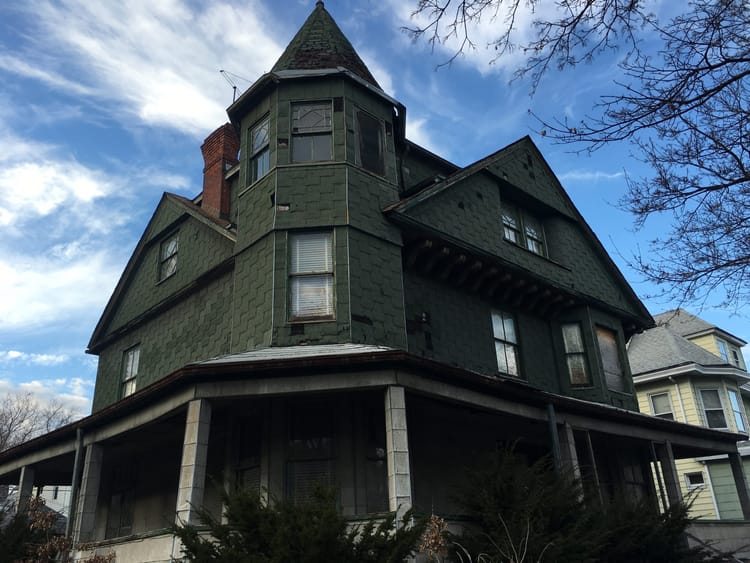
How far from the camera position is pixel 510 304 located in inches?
661

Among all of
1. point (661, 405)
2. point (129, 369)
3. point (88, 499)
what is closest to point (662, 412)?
point (661, 405)

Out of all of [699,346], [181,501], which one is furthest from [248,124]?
[699,346]

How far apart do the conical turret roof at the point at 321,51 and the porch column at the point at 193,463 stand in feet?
28.4

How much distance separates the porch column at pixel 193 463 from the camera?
9.30m

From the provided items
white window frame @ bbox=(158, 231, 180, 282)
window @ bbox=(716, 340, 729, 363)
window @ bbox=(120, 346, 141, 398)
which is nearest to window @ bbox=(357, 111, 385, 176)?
white window frame @ bbox=(158, 231, 180, 282)

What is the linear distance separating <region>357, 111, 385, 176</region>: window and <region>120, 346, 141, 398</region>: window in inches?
337

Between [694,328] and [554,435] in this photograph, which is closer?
[554,435]

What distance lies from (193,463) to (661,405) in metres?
23.3

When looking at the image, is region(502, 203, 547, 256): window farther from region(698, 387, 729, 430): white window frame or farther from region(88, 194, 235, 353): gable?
region(698, 387, 729, 430): white window frame

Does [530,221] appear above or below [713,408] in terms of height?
above

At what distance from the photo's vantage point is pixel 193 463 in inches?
376

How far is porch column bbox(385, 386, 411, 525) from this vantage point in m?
9.10

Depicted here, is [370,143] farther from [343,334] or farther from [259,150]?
[343,334]

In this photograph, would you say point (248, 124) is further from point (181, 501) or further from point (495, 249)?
point (181, 501)
